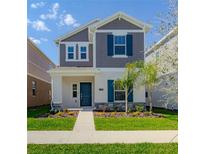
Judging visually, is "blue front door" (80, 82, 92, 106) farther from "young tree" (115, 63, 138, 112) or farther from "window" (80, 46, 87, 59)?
"young tree" (115, 63, 138, 112)

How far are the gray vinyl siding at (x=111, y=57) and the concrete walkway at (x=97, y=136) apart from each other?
8.24 meters

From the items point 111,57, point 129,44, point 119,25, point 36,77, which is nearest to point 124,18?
point 119,25

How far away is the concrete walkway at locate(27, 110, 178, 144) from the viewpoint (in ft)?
27.6

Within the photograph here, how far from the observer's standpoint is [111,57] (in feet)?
59.6

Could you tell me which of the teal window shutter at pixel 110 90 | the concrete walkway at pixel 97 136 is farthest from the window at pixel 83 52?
the concrete walkway at pixel 97 136

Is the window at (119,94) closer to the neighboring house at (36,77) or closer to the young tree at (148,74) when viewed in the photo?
the young tree at (148,74)

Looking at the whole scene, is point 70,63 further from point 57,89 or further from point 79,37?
point 57,89

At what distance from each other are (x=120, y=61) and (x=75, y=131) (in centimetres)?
857

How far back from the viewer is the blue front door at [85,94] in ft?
65.1

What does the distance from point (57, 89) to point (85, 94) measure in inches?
84.1

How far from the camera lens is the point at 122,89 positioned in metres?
18.0
